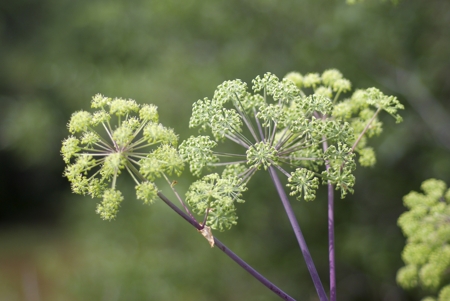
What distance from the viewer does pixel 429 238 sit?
84.3 inches

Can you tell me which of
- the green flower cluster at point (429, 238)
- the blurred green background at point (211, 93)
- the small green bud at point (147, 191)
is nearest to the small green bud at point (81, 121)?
the small green bud at point (147, 191)

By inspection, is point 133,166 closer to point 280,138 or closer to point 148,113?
point 148,113

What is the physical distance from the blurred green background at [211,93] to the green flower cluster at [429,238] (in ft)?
17.2

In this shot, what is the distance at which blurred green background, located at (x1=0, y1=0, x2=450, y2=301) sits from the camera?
784cm

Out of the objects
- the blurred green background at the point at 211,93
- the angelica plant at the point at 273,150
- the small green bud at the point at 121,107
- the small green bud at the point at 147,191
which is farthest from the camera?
the blurred green background at the point at 211,93

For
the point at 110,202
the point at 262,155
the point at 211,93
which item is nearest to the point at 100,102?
the point at 110,202

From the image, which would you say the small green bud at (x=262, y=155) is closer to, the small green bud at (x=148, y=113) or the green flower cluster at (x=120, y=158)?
the green flower cluster at (x=120, y=158)

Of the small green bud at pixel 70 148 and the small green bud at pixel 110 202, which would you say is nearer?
the small green bud at pixel 110 202

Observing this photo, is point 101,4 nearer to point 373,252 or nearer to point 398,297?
point 373,252

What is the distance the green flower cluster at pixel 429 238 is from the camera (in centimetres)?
210

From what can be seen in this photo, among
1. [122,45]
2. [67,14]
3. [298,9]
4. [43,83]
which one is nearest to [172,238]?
[122,45]

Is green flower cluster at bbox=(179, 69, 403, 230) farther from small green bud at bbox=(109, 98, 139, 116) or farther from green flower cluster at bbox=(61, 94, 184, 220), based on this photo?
small green bud at bbox=(109, 98, 139, 116)

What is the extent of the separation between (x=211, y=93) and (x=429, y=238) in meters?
7.30

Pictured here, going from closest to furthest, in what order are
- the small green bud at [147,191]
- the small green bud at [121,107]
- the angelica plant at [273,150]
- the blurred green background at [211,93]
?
the small green bud at [147,191], the angelica plant at [273,150], the small green bud at [121,107], the blurred green background at [211,93]
